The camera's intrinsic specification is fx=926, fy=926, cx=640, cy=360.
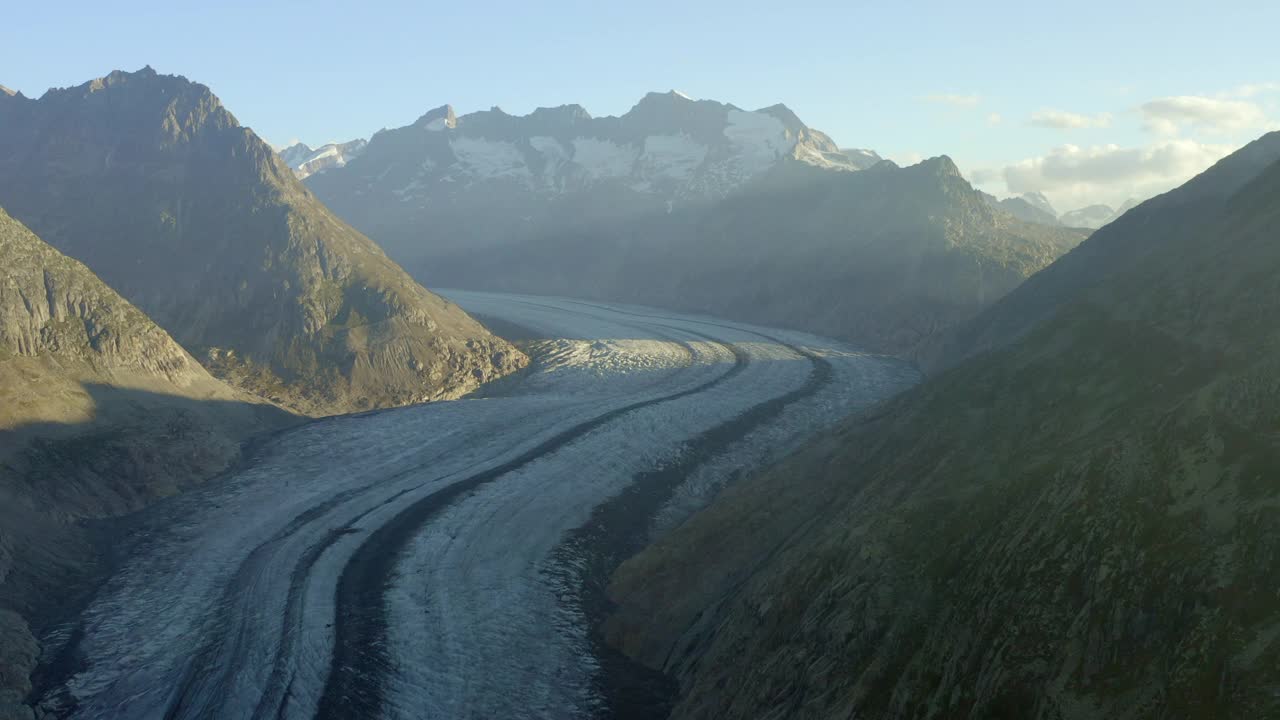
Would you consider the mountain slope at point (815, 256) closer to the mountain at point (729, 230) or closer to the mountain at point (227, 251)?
the mountain at point (729, 230)

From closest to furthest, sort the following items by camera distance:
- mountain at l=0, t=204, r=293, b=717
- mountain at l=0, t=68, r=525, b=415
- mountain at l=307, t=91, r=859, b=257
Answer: mountain at l=0, t=204, r=293, b=717 < mountain at l=0, t=68, r=525, b=415 < mountain at l=307, t=91, r=859, b=257

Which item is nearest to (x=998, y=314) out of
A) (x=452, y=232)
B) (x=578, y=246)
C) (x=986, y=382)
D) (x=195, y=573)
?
(x=986, y=382)

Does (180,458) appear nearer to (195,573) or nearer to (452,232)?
(195,573)

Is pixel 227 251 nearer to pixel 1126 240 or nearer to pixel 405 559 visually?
pixel 405 559

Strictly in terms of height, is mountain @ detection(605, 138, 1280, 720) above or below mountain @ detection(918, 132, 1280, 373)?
below

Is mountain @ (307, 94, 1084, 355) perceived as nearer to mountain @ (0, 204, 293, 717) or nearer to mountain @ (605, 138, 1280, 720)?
mountain @ (605, 138, 1280, 720)

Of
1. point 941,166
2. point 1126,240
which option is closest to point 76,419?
point 1126,240

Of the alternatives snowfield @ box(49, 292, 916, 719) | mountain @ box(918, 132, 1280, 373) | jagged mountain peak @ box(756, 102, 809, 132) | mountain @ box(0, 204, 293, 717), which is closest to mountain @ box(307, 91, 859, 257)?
jagged mountain peak @ box(756, 102, 809, 132)
